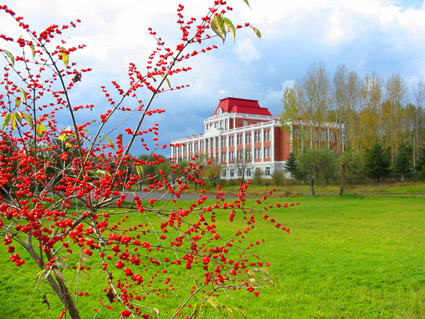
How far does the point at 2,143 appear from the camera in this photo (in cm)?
289

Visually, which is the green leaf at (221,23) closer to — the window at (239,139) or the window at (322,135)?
the window at (322,135)

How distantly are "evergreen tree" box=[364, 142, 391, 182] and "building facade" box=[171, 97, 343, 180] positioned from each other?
3224 mm

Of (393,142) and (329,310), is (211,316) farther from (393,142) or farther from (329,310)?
(393,142)

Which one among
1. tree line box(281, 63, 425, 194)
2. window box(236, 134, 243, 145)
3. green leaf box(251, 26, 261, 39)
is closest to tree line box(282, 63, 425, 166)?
tree line box(281, 63, 425, 194)

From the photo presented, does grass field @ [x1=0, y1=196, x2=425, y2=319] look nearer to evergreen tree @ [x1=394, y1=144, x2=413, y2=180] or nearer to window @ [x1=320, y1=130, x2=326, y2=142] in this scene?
evergreen tree @ [x1=394, y1=144, x2=413, y2=180]

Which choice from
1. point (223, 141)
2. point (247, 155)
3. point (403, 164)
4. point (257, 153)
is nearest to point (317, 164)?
point (403, 164)

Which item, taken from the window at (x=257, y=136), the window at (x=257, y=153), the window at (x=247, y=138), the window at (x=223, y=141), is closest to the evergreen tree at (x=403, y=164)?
the window at (x=257, y=153)

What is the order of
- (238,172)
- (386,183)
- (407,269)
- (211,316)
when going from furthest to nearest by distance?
(238,172) → (386,183) → (407,269) → (211,316)

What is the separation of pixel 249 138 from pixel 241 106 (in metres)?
8.89

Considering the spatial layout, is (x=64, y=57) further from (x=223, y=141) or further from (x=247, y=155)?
(x=223, y=141)

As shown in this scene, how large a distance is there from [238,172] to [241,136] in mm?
5588

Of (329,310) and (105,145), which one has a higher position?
(105,145)

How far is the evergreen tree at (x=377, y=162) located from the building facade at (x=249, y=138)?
10.6 ft

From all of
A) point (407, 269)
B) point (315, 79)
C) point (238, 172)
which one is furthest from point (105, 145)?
point (238, 172)
